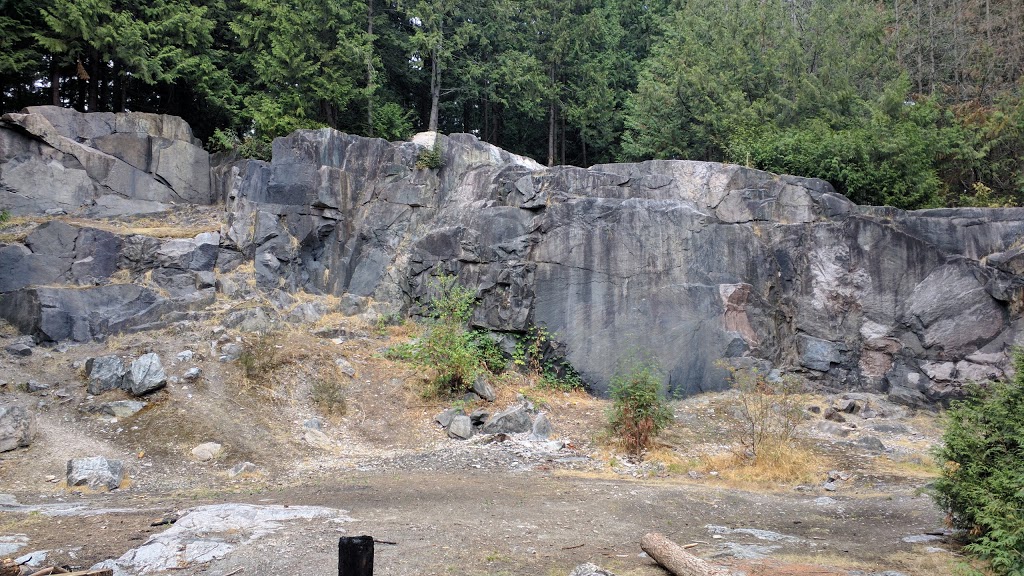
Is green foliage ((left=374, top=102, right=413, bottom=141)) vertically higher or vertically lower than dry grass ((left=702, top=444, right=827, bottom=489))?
higher

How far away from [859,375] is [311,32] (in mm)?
17362

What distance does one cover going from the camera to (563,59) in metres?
Result: 22.7

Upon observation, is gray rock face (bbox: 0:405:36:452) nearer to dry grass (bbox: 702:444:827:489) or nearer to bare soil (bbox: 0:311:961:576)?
bare soil (bbox: 0:311:961:576)

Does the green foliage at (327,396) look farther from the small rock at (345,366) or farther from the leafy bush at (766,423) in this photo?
the leafy bush at (766,423)

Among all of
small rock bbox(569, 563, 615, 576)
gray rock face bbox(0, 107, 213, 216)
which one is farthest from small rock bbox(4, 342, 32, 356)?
small rock bbox(569, 563, 615, 576)

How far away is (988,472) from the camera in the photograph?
275 inches

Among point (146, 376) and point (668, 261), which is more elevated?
point (668, 261)

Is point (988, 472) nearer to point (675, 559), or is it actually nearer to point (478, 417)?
point (675, 559)

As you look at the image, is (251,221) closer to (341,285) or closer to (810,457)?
(341,285)

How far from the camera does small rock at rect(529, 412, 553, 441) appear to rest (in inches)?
469

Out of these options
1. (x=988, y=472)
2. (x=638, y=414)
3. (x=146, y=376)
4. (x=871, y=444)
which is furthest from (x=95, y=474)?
(x=871, y=444)

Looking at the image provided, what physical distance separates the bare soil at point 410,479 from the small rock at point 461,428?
26 cm

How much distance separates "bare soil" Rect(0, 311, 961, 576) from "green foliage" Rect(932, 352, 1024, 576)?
1.49 ft

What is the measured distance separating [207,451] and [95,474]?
1.61 metres
